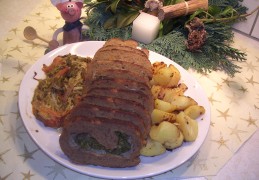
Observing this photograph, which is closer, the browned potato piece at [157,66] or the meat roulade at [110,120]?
the meat roulade at [110,120]

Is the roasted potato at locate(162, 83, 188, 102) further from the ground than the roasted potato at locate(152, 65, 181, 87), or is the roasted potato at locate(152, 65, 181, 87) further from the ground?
the roasted potato at locate(152, 65, 181, 87)

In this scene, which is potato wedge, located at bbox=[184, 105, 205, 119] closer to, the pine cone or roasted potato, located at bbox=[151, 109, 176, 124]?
roasted potato, located at bbox=[151, 109, 176, 124]

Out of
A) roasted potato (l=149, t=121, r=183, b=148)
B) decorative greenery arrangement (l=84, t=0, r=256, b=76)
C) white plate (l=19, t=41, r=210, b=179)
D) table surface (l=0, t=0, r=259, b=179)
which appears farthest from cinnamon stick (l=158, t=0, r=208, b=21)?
roasted potato (l=149, t=121, r=183, b=148)

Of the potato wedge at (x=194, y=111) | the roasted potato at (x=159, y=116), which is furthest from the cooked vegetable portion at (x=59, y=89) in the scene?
the potato wedge at (x=194, y=111)

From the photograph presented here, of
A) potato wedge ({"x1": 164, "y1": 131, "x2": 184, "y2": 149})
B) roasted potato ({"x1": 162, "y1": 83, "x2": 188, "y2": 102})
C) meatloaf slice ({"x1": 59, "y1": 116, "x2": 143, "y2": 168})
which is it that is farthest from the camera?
roasted potato ({"x1": 162, "y1": 83, "x2": 188, "y2": 102})

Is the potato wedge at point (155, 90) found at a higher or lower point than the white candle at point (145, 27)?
lower

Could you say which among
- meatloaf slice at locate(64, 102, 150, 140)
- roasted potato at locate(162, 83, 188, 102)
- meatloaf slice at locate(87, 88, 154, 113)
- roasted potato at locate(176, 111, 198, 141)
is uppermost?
meatloaf slice at locate(87, 88, 154, 113)

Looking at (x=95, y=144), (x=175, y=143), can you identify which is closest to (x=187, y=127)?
(x=175, y=143)

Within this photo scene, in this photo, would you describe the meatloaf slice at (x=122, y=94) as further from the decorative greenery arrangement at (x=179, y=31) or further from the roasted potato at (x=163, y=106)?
the decorative greenery arrangement at (x=179, y=31)
